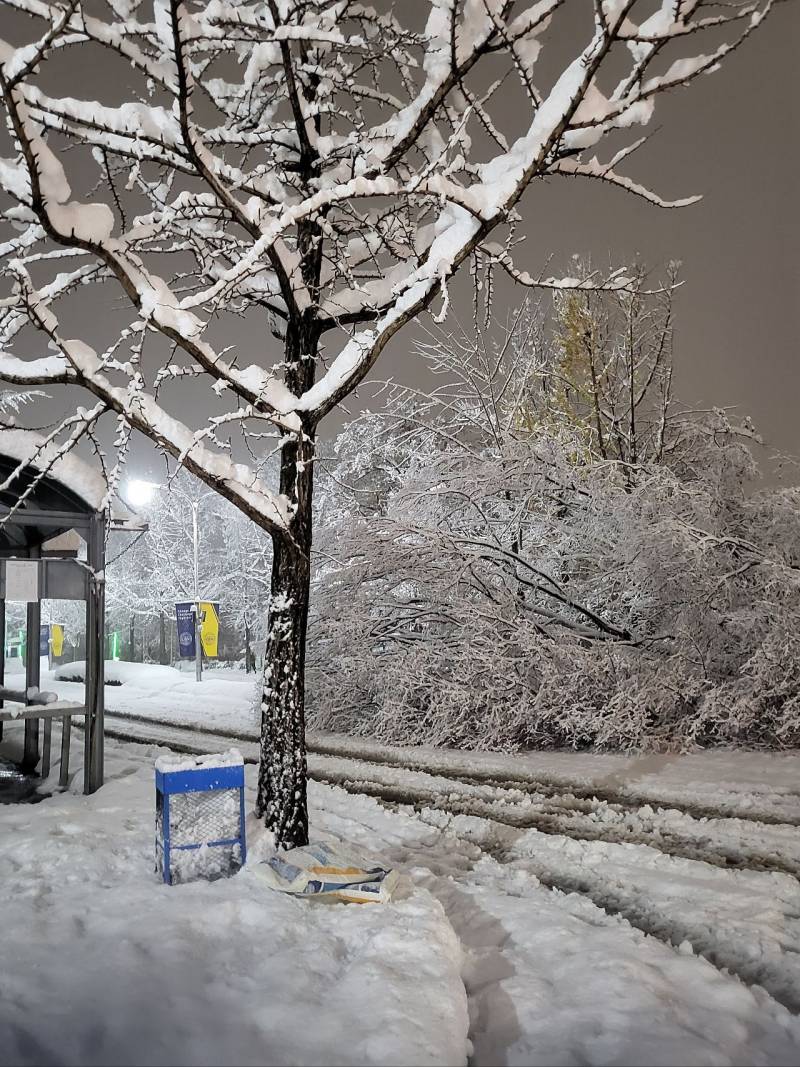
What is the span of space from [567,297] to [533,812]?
571 inches

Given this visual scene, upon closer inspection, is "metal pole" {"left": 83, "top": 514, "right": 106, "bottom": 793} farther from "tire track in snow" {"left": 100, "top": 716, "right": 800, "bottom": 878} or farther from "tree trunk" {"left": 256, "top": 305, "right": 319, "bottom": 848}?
"tire track in snow" {"left": 100, "top": 716, "right": 800, "bottom": 878}

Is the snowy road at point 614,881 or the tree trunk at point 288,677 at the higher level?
the tree trunk at point 288,677

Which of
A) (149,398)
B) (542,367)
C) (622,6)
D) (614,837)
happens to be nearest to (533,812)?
(614,837)

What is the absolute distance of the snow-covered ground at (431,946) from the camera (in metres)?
3.24

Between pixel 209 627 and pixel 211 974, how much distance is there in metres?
22.0

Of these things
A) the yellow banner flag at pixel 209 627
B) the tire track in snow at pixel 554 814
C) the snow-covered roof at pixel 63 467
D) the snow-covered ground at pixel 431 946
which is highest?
the snow-covered roof at pixel 63 467

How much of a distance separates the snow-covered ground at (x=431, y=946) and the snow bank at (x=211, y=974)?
12mm

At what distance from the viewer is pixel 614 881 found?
5648mm

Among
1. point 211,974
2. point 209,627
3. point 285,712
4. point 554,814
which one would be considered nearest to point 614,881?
point 554,814

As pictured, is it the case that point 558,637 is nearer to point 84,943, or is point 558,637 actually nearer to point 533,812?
point 533,812

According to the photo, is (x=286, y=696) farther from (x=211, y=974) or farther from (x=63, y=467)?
(x=63, y=467)

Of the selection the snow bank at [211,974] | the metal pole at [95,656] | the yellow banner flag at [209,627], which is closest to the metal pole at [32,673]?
the metal pole at [95,656]

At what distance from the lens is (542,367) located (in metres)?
18.5

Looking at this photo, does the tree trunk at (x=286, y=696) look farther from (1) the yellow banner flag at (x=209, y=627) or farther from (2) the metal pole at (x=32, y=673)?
(1) the yellow banner flag at (x=209, y=627)
